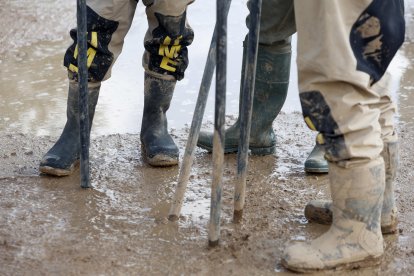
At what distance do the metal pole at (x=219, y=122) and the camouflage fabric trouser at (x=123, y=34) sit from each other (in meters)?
0.90

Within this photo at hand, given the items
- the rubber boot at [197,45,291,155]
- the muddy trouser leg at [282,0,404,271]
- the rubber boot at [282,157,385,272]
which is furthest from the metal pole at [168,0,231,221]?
the rubber boot at [197,45,291,155]

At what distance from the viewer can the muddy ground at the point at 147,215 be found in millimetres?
2596

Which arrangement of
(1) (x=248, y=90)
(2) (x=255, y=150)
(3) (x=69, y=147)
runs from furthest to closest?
(2) (x=255, y=150) → (3) (x=69, y=147) → (1) (x=248, y=90)

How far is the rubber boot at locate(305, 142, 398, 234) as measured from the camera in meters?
2.74

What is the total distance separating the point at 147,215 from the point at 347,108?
94 cm

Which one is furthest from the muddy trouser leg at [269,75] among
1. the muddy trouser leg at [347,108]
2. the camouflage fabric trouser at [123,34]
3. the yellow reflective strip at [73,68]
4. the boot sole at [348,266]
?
the boot sole at [348,266]

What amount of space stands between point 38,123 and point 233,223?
→ 1.58m

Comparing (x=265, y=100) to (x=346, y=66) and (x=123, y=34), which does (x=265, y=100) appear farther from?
(x=346, y=66)

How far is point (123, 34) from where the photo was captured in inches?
131

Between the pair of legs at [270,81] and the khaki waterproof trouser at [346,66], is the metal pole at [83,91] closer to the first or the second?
the pair of legs at [270,81]

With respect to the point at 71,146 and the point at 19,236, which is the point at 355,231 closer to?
the point at 19,236

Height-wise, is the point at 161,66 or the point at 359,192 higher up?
the point at 161,66

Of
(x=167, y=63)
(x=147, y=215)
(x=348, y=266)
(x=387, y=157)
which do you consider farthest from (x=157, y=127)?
(x=348, y=266)

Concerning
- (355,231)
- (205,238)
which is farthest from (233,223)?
(355,231)
